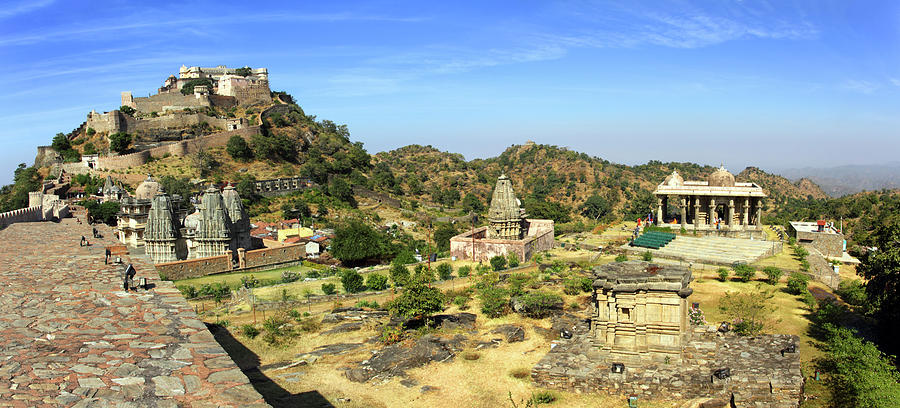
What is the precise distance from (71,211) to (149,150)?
19682 mm

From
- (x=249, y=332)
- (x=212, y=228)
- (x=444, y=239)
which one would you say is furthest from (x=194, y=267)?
(x=444, y=239)

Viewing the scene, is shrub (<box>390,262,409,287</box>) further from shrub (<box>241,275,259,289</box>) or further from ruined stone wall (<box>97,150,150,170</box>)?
ruined stone wall (<box>97,150,150,170</box>)

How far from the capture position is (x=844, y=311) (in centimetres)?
1984

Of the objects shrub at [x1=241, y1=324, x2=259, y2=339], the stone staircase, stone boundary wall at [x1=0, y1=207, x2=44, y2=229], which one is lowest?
shrub at [x1=241, y1=324, x2=259, y2=339]

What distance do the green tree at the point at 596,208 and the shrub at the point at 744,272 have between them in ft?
151

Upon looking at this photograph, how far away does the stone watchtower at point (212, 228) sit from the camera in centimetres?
3125

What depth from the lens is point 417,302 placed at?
19.5 m

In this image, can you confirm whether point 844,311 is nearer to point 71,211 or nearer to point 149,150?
point 71,211

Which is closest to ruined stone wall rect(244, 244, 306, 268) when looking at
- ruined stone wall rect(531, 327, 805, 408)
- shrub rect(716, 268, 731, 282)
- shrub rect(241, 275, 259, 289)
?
shrub rect(241, 275, 259, 289)

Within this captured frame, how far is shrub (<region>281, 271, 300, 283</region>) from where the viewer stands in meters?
29.0

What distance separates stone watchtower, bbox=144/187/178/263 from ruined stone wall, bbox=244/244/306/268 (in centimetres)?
395

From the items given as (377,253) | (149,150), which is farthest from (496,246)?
(149,150)

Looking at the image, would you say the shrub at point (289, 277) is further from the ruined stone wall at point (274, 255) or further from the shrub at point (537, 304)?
the shrub at point (537, 304)

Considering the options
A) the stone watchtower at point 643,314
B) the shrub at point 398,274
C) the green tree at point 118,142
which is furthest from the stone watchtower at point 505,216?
the green tree at point 118,142
